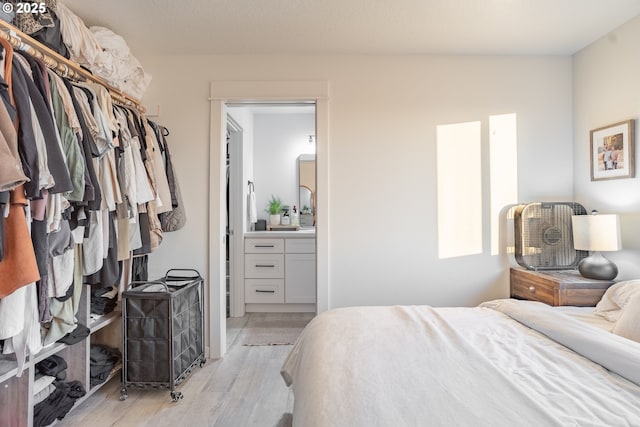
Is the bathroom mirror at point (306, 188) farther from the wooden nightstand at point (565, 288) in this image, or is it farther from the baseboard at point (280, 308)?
the wooden nightstand at point (565, 288)

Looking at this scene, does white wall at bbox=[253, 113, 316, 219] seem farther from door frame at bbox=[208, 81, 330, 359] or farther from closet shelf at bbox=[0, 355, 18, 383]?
closet shelf at bbox=[0, 355, 18, 383]

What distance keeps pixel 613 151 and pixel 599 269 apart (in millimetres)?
878

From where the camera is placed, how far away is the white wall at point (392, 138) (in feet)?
9.37

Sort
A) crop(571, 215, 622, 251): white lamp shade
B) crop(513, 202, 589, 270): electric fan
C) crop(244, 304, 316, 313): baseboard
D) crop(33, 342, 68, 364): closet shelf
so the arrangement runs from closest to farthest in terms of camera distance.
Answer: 1. crop(33, 342, 68, 364): closet shelf
2. crop(571, 215, 622, 251): white lamp shade
3. crop(513, 202, 589, 270): electric fan
4. crop(244, 304, 316, 313): baseboard

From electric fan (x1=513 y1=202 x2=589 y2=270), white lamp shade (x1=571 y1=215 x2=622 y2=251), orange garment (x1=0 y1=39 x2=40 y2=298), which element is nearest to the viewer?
orange garment (x1=0 y1=39 x2=40 y2=298)

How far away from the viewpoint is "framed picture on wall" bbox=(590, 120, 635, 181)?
2.36 metres

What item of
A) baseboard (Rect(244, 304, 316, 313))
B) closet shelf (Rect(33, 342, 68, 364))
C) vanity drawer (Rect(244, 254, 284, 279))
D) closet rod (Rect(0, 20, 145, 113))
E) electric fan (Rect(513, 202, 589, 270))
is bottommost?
baseboard (Rect(244, 304, 316, 313))

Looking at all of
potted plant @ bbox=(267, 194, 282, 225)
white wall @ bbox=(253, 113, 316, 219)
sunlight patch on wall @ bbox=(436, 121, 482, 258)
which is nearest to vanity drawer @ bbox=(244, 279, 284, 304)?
potted plant @ bbox=(267, 194, 282, 225)

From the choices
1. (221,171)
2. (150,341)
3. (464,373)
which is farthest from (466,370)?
(221,171)

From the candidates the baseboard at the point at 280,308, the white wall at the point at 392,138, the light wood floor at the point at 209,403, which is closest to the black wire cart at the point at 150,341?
the light wood floor at the point at 209,403

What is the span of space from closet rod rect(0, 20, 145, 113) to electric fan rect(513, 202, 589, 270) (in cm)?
310

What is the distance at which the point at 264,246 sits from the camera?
13.0 feet

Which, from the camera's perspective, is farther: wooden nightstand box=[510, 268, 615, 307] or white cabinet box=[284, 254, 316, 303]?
white cabinet box=[284, 254, 316, 303]

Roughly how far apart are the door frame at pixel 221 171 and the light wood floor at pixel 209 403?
0.39 m
